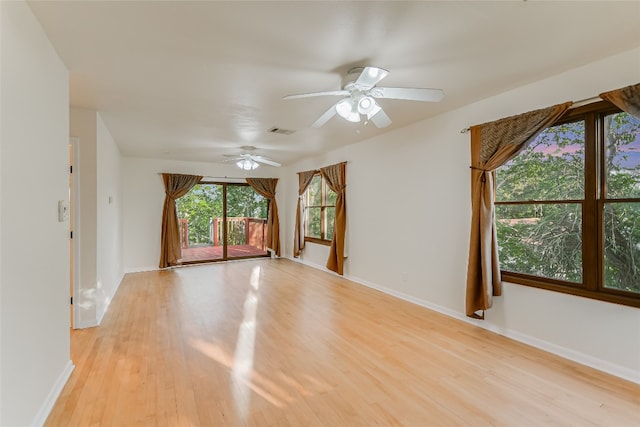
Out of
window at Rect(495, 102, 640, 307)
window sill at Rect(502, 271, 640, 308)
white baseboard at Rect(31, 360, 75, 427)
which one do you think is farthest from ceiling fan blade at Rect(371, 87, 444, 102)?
white baseboard at Rect(31, 360, 75, 427)

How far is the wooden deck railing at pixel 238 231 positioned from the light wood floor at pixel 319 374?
3.30m

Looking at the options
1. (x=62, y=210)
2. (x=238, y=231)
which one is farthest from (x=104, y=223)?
(x=238, y=231)

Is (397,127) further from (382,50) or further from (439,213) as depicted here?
(382,50)

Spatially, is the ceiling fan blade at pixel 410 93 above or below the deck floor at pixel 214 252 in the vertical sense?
above

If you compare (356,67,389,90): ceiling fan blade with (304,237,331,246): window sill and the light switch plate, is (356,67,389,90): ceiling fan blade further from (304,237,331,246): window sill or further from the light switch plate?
(304,237,331,246): window sill

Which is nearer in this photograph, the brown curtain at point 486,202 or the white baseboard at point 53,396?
the white baseboard at point 53,396

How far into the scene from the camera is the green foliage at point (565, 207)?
2320 mm

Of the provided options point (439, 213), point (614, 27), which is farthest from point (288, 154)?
point (614, 27)

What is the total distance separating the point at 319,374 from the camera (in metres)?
2.35

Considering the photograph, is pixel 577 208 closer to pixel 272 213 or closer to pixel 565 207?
pixel 565 207

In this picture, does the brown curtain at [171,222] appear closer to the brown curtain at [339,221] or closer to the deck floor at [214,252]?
the deck floor at [214,252]

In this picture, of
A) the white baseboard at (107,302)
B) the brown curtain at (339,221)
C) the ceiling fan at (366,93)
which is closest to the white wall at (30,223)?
the white baseboard at (107,302)

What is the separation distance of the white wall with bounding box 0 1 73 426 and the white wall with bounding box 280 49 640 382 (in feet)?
12.1

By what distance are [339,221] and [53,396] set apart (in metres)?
4.21
